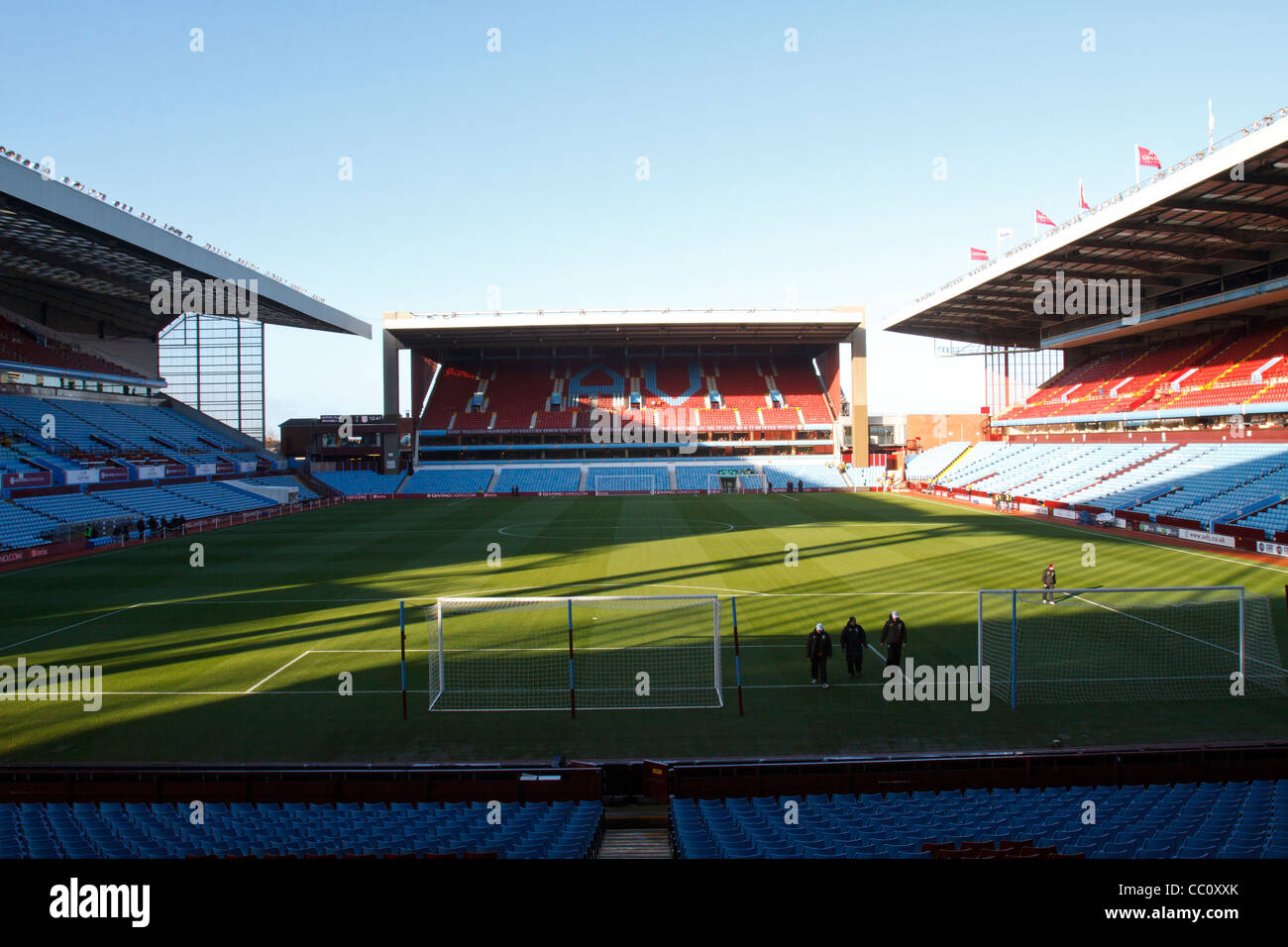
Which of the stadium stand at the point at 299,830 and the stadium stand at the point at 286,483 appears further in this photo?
the stadium stand at the point at 286,483

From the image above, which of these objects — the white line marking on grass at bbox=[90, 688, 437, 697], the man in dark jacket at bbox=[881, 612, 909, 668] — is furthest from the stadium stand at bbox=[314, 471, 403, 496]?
the man in dark jacket at bbox=[881, 612, 909, 668]

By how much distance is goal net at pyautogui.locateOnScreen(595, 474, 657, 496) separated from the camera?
61.1m

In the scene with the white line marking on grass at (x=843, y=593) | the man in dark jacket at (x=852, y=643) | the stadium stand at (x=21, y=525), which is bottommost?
the white line marking on grass at (x=843, y=593)

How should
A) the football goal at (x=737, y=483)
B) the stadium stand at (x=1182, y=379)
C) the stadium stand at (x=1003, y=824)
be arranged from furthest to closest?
the football goal at (x=737, y=483) < the stadium stand at (x=1182, y=379) < the stadium stand at (x=1003, y=824)

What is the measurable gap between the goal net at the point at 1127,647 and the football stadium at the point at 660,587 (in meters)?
0.13

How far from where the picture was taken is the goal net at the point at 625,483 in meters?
61.1

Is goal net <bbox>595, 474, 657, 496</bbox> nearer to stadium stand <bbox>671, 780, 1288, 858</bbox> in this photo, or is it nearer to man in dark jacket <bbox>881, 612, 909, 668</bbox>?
man in dark jacket <bbox>881, 612, 909, 668</bbox>

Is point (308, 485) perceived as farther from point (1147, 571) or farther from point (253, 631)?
point (1147, 571)

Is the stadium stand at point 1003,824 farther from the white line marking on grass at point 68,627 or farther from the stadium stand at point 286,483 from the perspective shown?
the stadium stand at point 286,483

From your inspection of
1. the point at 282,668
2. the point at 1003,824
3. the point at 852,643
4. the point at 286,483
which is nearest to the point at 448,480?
the point at 286,483

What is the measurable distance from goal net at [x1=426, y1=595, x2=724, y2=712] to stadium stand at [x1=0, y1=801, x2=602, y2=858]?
13.0 feet

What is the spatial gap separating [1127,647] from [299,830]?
1615 cm

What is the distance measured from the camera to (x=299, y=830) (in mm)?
6965

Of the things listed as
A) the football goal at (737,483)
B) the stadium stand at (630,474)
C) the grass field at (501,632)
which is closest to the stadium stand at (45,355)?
the grass field at (501,632)
